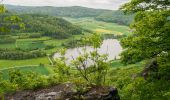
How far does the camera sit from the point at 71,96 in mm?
20875

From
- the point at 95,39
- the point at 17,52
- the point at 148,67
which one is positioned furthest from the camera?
the point at 17,52

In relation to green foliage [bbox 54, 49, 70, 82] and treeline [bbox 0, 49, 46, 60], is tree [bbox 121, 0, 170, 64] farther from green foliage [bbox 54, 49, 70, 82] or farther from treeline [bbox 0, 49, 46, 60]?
treeline [bbox 0, 49, 46, 60]

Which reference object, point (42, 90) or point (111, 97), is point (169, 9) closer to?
point (111, 97)

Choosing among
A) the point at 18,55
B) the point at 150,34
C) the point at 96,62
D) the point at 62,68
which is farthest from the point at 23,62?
the point at 150,34

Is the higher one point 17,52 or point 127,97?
point 127,97

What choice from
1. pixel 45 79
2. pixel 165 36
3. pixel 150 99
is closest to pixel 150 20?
pixel 165 36

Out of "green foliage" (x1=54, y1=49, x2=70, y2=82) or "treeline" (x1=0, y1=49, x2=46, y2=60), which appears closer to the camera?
"green foliage" (x1=54, y1=49, x2=70, y2=82)

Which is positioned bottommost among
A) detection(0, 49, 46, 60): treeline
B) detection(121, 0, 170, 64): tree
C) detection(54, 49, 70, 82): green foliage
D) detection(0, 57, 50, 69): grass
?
detection(0, 57, 50, 69): grass

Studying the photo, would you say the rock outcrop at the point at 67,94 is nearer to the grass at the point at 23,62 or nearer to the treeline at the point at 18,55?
the grass at the point at 23,62

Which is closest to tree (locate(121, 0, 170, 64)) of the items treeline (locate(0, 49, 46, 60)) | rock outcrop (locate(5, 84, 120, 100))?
rock outcrop (locate(5, 84, 120, 100))

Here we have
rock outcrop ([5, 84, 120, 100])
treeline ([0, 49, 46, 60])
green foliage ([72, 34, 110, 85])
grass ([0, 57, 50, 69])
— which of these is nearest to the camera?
rock outcrop ([5, 84, 120, 100])

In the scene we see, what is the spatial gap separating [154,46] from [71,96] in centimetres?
697

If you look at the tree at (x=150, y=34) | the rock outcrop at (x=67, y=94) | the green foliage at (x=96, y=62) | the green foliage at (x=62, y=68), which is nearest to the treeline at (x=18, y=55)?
the green foliage at (x=62, y=68)

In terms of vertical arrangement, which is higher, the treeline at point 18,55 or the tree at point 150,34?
the tree at point 150,34
